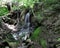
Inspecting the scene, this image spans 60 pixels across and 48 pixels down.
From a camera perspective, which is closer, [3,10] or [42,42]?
[42,42]

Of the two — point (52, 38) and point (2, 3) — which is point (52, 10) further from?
point (2, 3)

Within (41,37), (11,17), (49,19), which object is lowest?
(11,17)

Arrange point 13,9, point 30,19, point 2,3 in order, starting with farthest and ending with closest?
point 2,3, point 13,9, point 30,19

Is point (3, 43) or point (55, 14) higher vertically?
point (55, 14)

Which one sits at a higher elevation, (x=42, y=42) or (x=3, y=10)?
(x=42, y=42)

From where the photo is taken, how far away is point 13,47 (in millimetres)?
8633

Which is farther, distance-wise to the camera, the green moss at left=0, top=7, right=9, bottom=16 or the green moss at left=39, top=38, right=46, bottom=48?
the green moss at left=0, top=7, right=9, bottom=16

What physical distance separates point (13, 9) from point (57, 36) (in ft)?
33.3

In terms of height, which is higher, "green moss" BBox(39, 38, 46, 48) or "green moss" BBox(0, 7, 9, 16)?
"green moss" BBox(39, 38, 46, 48)

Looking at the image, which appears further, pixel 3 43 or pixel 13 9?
pixel 13 9

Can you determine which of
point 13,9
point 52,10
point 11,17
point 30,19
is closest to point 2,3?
point 13,9

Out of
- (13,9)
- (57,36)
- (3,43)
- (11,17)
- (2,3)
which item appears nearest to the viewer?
(57,36)

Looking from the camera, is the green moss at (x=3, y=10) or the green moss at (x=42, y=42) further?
the green moss at (x=3, y=10)

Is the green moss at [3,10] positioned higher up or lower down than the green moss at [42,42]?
lower down
